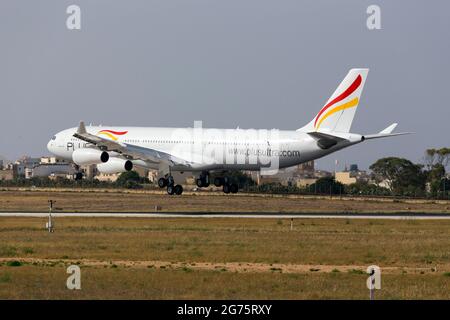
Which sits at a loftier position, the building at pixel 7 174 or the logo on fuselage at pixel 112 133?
the logo on fuselage at pixel 112 133

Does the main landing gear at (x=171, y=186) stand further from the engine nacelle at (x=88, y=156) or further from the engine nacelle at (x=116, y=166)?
the engine nacelle at (x=88, y=156)

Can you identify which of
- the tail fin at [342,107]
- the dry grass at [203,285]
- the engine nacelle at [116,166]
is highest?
the tail fin at [342,107]

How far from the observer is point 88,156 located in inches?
3322

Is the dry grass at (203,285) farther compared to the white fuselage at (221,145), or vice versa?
the white fuselage at (221,145)

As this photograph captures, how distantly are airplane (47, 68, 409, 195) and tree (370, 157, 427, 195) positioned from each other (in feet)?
211

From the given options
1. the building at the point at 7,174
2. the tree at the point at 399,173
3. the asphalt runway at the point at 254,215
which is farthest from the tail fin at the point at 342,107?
the building at the point at 7,174

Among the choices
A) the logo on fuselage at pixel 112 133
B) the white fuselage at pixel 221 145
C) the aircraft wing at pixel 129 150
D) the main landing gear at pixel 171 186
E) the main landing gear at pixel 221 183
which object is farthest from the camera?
the main landing gear at pixel 221 183

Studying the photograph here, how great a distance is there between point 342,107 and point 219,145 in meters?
11.2

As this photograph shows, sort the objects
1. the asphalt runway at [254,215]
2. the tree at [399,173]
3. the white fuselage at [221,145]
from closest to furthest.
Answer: the asphalt runway at [254,215]
the white fuselage at [221,145]
the tree at [399,173]

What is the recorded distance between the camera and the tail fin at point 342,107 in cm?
8712

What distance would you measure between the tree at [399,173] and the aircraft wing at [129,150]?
225 feet

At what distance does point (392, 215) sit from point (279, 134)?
16.5 meters

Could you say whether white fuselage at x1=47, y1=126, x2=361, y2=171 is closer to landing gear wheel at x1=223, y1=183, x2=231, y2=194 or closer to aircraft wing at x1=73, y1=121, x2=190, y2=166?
aircraft wing at x1=73, y1=121, x2=190, y2=166

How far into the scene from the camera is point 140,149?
88000 millimetres
